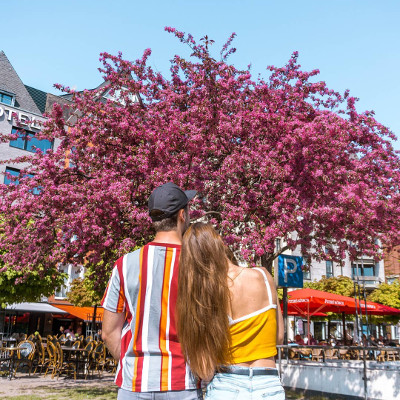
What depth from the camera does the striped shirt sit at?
7.12 ft

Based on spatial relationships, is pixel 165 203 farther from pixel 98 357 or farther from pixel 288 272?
pixel 98 357

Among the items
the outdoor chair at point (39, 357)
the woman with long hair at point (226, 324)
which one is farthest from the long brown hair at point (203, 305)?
the outdoor chair at point (39, 357)

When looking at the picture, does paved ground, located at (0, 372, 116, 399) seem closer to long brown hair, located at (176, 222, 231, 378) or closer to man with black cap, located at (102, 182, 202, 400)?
man with black cap, located at (102, 182, 202, 400)

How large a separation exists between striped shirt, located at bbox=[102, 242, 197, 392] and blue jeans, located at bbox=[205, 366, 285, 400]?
5.4 inches

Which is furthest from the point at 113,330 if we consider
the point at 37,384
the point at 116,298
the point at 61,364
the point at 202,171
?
the point at 61,364

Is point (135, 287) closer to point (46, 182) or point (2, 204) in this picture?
point (46, 182)

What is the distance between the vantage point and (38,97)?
42.4 m

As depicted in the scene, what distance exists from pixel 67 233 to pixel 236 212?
3760 mm

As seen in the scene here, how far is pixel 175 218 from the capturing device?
255cm

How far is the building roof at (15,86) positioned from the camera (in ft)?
126

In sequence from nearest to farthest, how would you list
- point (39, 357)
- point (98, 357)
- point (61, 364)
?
point (61, 364)
point (98, 357)
point (39, 357)

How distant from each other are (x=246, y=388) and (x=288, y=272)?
315 inches

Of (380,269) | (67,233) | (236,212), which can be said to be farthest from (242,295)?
(380,269)

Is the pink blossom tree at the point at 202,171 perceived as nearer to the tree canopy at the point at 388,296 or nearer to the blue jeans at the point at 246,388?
the blue jeans at the point at 246,388
